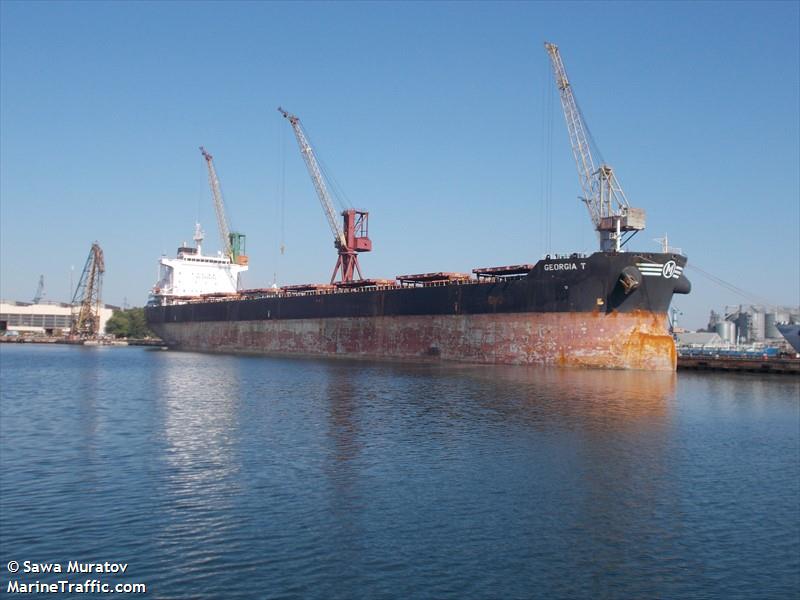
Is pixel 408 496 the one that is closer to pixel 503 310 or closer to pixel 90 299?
pixel 503 310

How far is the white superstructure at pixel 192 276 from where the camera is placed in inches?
3162

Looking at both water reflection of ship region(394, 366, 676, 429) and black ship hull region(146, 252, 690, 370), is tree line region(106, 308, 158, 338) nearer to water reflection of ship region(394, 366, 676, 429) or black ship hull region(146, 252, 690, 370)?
black ship hull region(146, 252, 690, 370)

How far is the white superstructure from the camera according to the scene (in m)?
80.3

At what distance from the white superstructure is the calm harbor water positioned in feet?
181

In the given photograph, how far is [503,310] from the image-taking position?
138 ft

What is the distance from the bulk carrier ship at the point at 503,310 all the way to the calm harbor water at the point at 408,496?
12.6m

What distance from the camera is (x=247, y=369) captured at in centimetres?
4306

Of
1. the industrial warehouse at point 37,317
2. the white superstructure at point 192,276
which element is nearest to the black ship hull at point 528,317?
the white superstructure at point 192,276

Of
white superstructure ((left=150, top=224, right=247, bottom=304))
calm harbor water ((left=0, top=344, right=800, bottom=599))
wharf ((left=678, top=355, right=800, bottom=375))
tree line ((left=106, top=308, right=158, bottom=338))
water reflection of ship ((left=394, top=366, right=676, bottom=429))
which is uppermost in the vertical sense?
white superstructure ((left=150, top=224, right=247, bottom=304))

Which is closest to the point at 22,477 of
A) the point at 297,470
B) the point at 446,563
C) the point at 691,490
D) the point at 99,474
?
the point at 99,474

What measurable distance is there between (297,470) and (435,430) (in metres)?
5.97

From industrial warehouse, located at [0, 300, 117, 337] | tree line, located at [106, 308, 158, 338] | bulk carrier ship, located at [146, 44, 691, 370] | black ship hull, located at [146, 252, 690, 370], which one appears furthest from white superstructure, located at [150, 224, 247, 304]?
industrial warehouse, located at [0, 300, 117, 337]

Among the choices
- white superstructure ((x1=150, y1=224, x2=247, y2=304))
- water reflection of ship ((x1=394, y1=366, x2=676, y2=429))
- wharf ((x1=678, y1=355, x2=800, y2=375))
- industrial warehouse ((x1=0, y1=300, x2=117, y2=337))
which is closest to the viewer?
water reflection of ship ((x1=394, y1=366, x2=676, y2=429))

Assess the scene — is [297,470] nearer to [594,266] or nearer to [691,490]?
[691,490]
